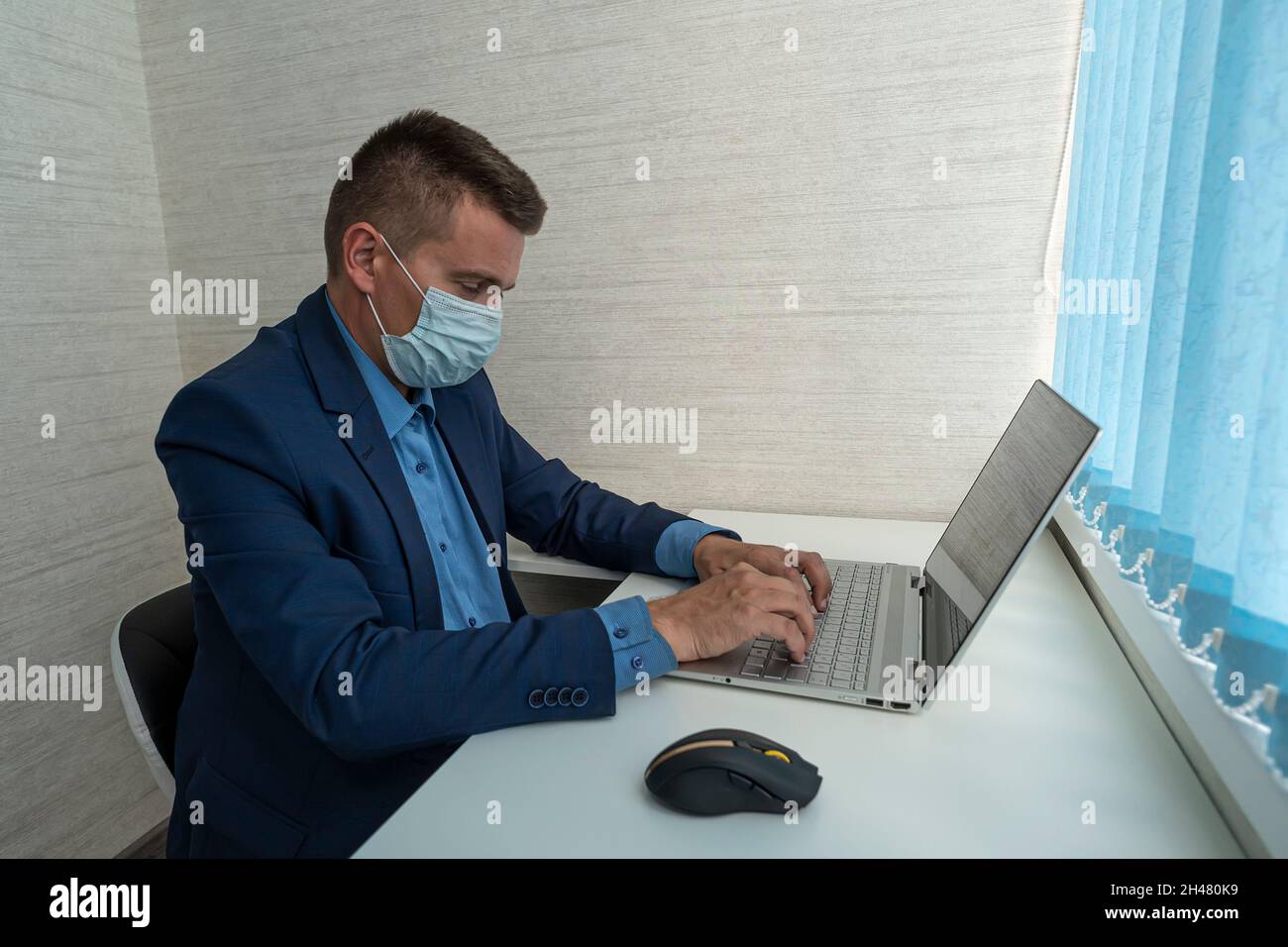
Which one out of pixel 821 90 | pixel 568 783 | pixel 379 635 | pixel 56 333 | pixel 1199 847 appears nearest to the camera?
pixel 1199 847

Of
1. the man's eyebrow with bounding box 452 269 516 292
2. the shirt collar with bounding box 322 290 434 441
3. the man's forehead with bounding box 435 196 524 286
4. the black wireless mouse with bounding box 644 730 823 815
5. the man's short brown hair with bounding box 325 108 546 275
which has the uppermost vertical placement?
the man's short brown hair with bounding box 325 108 546 275

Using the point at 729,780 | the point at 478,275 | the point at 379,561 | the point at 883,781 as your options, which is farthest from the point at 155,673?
the point at 883,781

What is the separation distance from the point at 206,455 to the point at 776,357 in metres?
1.07

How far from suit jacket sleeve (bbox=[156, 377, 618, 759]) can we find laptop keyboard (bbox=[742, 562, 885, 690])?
21 centimetres

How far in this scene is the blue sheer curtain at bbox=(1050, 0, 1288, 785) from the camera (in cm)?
63

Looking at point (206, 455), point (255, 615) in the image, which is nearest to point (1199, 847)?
point (255, 615)

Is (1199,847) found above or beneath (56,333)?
beneath

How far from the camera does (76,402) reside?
178 cm

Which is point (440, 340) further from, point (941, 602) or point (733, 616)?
point (941, 602)

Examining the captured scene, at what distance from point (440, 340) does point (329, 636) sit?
1.56 ft

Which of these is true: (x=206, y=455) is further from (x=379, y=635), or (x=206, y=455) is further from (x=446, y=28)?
(x=446, y=28)

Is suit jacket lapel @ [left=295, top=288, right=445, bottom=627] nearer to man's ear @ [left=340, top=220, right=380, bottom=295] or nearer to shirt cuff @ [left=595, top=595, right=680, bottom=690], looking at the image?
man's ear @ [left=340, top=220, right=380, bottom=295]

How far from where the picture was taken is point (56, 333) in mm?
1737

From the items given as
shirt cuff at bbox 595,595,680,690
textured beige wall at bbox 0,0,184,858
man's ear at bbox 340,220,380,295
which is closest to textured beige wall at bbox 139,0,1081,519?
textured beige wall at bbox 0,0,184,858
